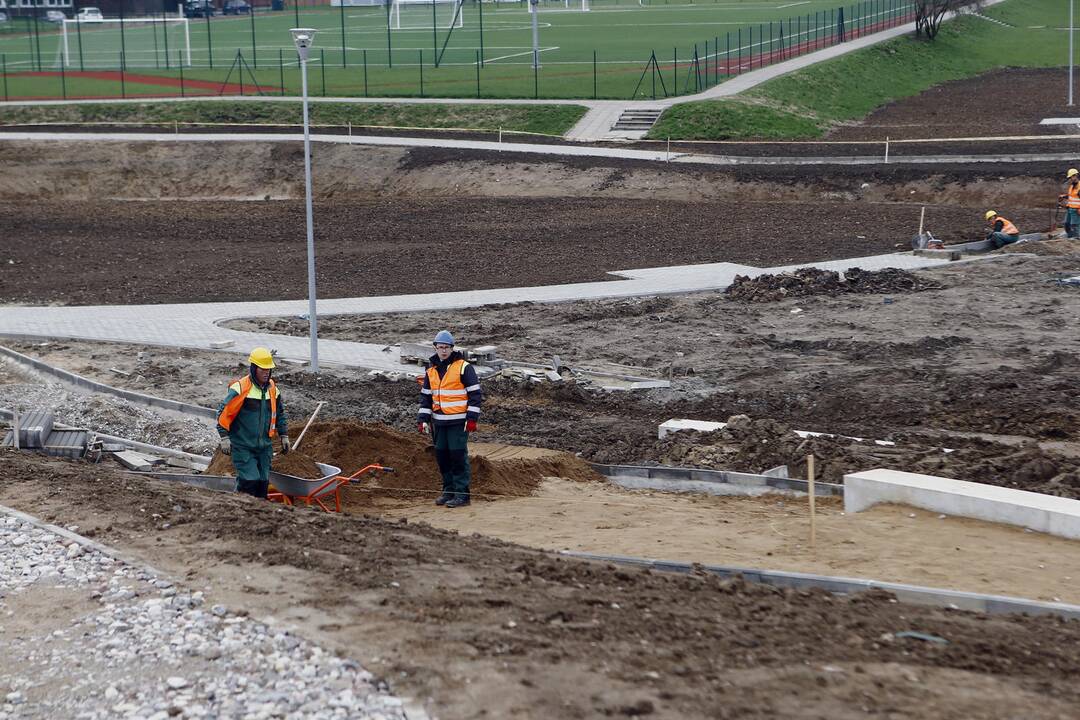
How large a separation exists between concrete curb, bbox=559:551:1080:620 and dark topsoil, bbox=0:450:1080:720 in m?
0.25

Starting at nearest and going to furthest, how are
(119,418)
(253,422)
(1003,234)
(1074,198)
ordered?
(253,422)
(119,418)
(1003,234)
(1074,198)

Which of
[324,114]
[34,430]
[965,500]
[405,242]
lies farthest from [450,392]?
[324,114]

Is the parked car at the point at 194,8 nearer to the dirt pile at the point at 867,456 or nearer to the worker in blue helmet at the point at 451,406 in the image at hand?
the dirt pile at the point at 867,456

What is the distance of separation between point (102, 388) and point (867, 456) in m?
9.12

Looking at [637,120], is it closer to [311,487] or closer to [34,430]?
[34,430]

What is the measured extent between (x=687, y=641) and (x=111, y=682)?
3136 mm

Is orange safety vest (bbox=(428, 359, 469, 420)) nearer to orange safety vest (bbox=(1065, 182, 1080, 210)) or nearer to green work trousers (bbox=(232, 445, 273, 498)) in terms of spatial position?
green work trousers (bbox=(232, 445, 273, 498))

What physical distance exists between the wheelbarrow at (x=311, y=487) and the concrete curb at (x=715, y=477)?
2285mm

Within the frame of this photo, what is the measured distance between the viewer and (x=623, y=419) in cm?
1462

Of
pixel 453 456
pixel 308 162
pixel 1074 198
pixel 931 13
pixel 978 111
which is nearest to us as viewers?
pixel 453 456

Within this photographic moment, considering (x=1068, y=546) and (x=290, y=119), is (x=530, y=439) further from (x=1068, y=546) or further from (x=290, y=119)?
(x=290, y=119)

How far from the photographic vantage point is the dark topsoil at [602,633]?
6281mm

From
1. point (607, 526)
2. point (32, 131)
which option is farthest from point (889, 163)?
point (32, 131)

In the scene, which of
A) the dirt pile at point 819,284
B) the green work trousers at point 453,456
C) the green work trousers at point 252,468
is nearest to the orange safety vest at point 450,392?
the green work trousers at point 453,456
